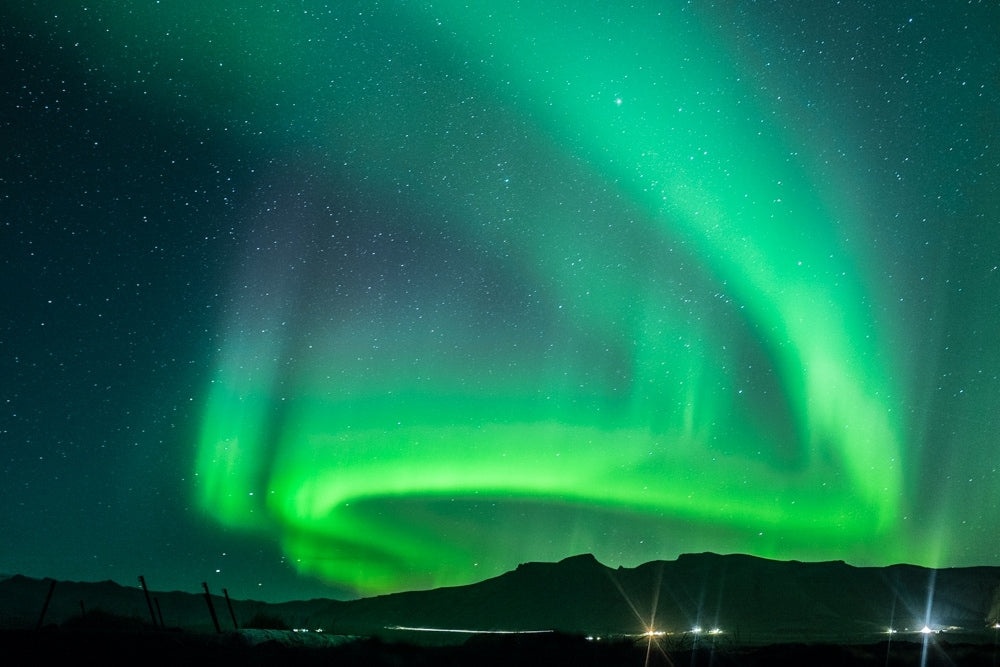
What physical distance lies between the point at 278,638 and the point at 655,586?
542ft

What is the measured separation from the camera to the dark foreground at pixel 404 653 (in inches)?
778

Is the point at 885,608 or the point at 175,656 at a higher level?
the point at 885,608

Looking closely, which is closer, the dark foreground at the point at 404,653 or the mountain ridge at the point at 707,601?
the dark foreground at the point at 404,653

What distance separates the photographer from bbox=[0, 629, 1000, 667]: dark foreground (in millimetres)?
19766

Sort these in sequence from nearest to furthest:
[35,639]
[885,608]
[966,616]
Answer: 1. [35,639]
2. [966,616]
3. [885,608]

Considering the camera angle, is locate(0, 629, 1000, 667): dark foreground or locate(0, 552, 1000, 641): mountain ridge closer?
locate(0, 629, 1000, 667): dark foreground

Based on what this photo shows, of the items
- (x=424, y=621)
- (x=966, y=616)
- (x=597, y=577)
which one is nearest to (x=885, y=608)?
(x=966, y=616)

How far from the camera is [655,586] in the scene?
7062 inches

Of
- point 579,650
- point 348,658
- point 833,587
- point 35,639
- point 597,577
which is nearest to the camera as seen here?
point 35,639

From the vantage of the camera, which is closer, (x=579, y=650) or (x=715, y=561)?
(x=579, y=650)

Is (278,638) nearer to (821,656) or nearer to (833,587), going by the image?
(821,656)

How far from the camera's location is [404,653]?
1065 inches

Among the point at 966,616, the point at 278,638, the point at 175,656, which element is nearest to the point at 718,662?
the point at 278,638

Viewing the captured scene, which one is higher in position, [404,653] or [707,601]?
[707,601]
